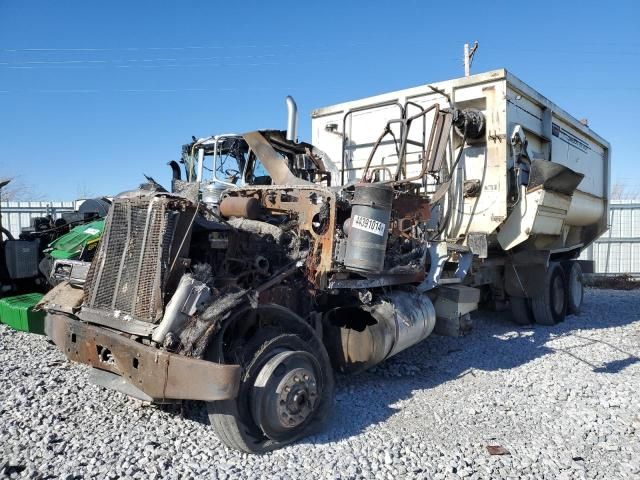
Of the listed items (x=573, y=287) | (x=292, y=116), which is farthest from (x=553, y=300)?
(x=292, y=116)

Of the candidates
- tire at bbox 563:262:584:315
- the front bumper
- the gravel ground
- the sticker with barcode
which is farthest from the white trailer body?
the front bumper

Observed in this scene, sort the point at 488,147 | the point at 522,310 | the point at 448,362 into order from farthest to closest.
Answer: the point at 522,310, the point at 488,147, the point at 448,362

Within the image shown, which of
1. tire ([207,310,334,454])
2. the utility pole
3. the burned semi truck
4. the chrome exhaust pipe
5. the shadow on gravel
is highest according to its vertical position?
the utility pole

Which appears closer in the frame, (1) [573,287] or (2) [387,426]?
(2) [387,426]

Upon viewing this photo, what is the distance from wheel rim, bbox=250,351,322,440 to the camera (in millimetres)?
3270

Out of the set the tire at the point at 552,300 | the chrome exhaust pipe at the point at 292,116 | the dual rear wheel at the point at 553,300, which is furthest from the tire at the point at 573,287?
the chrome exhaust pipe at the point at 292,116

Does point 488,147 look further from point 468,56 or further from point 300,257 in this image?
point 468,56

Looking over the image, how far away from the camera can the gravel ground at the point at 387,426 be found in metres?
3.13

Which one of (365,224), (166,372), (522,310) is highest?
(365,224)

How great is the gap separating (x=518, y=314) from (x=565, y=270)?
1.60m

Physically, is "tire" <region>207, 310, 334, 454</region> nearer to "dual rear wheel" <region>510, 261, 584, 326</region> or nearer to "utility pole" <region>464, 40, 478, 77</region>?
"dual rear wheel" <region>510, 261, 584, 326</region>

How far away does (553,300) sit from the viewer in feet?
27.3

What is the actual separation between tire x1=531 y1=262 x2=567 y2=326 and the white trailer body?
Answer: 0.53 meters

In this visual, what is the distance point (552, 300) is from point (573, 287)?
113cm
